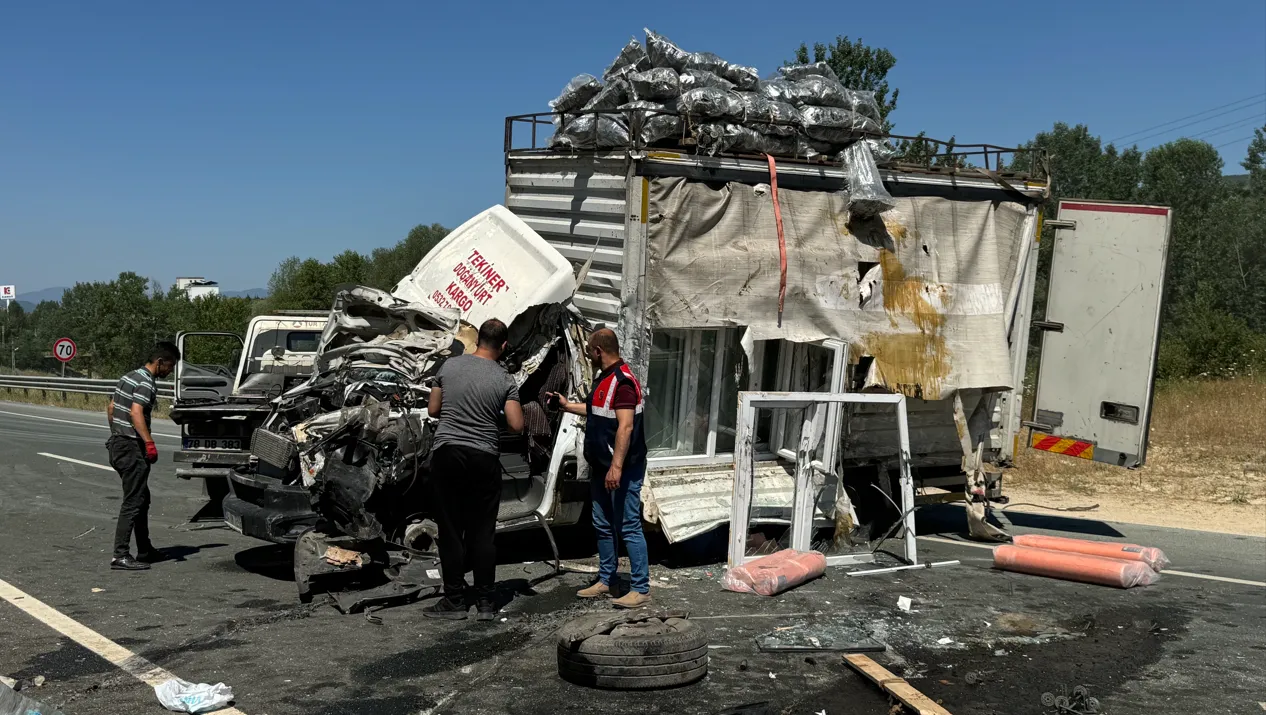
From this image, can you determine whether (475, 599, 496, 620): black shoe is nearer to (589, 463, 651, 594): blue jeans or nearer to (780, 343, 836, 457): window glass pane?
(589, 463, 651, 594): blue jeans

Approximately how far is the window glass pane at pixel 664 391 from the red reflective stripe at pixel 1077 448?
3834 mm

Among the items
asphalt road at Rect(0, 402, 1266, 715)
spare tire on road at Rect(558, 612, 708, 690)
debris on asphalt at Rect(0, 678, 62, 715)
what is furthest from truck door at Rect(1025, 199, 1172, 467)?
debris on asphalt at Rect(0, 678, 62, 715)

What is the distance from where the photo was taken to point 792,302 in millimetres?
8016

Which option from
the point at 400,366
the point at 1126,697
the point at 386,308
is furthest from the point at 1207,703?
the point at 386,308

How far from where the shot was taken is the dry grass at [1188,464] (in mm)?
12203

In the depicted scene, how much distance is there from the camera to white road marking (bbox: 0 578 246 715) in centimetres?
484

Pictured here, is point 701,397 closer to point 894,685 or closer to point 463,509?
point 463,509

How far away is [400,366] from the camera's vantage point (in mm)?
7672

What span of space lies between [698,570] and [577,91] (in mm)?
4151

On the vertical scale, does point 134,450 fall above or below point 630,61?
below

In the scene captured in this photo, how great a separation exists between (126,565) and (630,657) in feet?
14.2

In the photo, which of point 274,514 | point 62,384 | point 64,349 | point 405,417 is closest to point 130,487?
point 274,514

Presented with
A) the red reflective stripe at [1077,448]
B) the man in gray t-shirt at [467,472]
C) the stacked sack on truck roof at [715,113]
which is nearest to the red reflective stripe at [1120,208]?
the stacked sack on truck roof at [715,113]

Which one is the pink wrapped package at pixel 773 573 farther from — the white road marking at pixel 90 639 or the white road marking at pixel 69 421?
the white road marking at pixel 69 421
